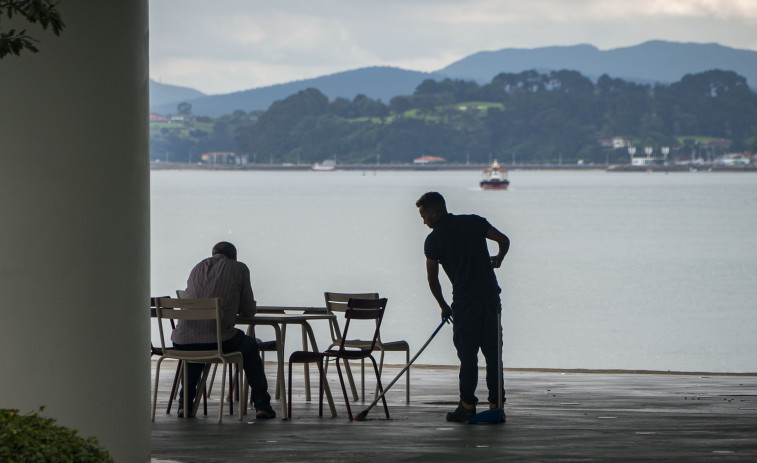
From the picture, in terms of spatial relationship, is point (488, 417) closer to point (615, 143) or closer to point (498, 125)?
point (498, 125)

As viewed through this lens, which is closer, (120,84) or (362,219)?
(120,84)

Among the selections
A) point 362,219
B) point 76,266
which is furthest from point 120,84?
point 362,219

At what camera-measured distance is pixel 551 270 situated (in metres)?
48.9

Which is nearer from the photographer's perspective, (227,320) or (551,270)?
(227,320)

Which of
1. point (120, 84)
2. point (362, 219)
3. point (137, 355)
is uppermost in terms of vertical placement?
point (120, 84)

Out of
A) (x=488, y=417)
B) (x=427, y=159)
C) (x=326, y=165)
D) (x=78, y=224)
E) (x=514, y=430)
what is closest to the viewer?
(x=78, y=224)

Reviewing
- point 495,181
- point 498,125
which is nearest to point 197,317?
point 495,181

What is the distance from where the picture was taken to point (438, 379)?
1026 cm

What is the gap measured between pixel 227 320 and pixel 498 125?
14913 centimetres

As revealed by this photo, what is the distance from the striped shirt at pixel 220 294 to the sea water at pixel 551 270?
13449mm

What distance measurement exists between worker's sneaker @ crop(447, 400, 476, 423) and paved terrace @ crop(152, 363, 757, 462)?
0.30ft

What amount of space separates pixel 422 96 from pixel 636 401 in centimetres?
15455

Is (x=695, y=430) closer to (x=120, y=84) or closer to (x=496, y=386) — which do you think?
(x=496, y=386)

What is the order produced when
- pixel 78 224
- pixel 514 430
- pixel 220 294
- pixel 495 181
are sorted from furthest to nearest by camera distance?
pixel 495 181 < pixel 220 294 < pixel 514 430 < pixel 78 224
